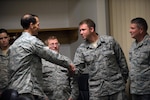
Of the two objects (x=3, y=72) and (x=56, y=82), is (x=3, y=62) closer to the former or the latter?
(x=3, y=72)

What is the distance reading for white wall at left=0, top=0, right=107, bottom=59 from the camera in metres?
4.17

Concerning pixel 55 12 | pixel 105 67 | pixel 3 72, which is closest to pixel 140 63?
pixel 105 67

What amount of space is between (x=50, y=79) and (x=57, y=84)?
0.35 feet

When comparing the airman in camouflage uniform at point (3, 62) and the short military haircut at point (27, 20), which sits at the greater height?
the short military haircut at point (27, 20)

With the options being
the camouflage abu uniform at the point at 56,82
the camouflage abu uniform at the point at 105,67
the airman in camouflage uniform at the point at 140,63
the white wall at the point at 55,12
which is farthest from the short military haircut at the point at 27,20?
the white wall at the point at 55,12

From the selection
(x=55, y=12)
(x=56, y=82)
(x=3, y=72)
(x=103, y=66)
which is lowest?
(x=56, y=82)

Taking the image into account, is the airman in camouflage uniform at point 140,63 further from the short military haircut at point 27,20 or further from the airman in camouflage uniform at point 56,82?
the short military haircut at point 27,20

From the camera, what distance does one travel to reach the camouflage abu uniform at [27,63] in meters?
2.62

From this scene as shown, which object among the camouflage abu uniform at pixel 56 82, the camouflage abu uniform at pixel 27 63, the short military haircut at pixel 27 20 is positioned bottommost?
the camouflage abu uniform at pixel 56 82

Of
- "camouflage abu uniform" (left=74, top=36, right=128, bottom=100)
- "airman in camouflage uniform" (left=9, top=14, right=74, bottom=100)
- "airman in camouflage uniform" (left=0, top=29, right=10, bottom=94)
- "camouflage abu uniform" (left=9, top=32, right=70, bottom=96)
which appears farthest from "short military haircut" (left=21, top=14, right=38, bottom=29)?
"airman in camouflage uniform" (left=0, top=29, right=10, bottom=94)

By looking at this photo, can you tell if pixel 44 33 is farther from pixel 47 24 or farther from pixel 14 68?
pixel 14 68

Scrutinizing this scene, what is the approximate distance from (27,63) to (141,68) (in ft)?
4.31

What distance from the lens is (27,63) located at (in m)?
2.62

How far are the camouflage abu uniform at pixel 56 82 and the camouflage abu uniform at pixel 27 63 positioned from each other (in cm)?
69
